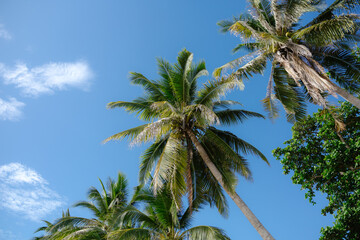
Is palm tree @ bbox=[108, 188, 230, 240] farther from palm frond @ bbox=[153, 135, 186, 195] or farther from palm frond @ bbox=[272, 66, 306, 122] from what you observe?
palm frond @ bbox=[272, 66, 306, 122]

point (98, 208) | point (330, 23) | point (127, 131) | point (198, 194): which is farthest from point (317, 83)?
point (98, 208)

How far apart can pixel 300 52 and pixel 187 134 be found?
4964 mm

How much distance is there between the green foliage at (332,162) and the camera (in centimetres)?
999

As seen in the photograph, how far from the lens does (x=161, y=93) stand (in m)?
12.8

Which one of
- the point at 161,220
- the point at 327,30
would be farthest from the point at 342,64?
the point at 161,220

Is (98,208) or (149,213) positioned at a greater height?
(98,208)

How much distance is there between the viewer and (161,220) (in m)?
11.8

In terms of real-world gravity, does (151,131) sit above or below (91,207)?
below

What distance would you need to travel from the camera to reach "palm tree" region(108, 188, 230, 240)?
10.1 metres

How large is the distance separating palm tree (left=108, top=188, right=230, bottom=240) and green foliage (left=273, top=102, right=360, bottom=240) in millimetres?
3696

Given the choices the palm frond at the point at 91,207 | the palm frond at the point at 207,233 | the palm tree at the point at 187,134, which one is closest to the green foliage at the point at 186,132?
the palm tree at the point at 187,134

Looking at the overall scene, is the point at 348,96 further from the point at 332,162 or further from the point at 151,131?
the point at 151,131

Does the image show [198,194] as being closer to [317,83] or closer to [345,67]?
[317,83]

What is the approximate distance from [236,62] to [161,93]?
11.0 ft
